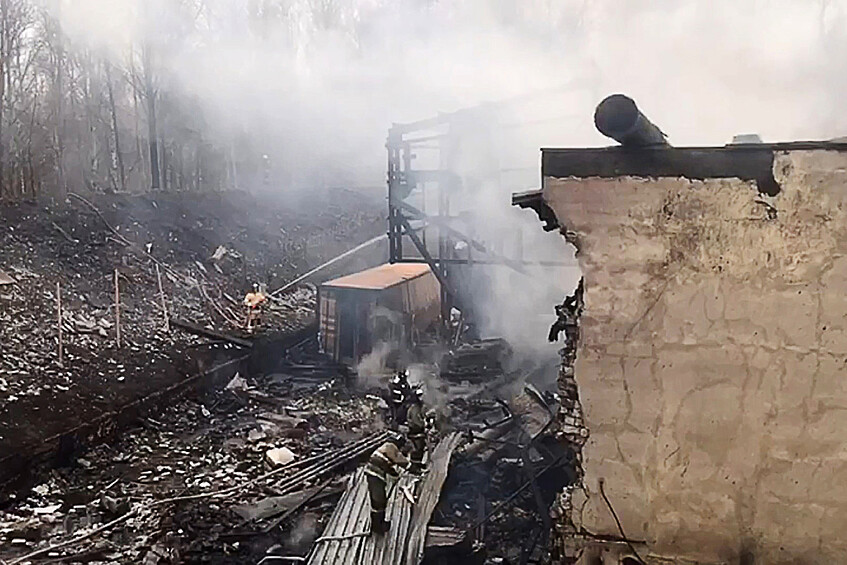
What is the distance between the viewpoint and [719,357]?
3.95m

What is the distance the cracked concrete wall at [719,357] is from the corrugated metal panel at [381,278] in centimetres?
1100

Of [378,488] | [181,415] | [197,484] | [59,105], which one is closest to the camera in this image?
[378,488]

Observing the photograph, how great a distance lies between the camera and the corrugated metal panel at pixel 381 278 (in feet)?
50.1

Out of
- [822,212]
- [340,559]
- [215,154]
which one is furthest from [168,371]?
[215,154]

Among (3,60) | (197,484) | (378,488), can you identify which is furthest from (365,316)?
(3,60)

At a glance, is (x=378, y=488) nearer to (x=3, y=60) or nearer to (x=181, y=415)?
(x=181, y=415)

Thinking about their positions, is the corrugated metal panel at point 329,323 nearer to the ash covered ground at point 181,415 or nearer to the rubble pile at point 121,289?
the ash covered ground at point 181,415

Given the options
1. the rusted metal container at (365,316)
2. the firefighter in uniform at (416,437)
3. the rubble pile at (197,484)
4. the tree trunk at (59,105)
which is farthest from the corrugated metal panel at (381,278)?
the tree trunk at (59,105)

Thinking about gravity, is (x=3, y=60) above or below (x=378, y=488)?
above

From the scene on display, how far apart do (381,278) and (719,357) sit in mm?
12340

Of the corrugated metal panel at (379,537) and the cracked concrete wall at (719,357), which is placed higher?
the cracked concrete wall at (719,357)

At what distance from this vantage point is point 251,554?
7598mm

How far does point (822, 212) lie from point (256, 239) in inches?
796

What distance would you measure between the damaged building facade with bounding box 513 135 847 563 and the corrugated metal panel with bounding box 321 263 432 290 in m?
11.0
